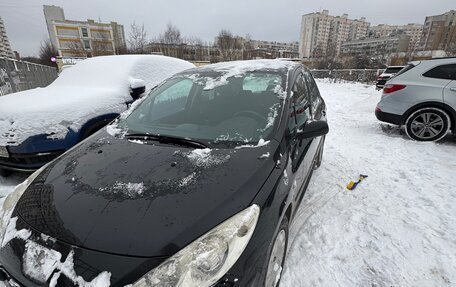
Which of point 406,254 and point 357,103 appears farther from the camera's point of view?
point 357,103

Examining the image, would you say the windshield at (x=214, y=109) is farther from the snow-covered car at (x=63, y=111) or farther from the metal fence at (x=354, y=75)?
the metal fence at (x=354, y=75)

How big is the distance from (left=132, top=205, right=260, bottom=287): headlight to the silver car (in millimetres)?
5510

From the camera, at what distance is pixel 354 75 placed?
65.0ft

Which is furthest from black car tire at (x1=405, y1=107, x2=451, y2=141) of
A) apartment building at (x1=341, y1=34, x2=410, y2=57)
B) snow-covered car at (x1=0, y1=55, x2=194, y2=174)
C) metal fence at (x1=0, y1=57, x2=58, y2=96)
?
apartment building at (x1=341, y1=34, x2=410, y2=57)

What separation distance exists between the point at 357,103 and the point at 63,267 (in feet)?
35.8

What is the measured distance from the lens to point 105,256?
1112mm

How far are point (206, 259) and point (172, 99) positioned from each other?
207 cm

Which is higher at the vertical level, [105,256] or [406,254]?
[105,256]

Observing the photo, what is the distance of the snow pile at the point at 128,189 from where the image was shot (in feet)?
4.56

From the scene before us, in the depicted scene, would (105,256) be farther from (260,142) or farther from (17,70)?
(17,70)

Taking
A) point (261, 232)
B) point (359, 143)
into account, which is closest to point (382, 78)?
point (359, 143)

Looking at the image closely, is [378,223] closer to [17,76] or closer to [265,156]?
[265,156]

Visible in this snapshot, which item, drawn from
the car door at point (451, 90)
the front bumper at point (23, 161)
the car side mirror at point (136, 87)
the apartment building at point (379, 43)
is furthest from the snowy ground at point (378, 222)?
the apartment building at point (379, 43)

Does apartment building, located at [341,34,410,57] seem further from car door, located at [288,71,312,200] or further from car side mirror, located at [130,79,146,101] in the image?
car door, located at [288,71,312,200]
